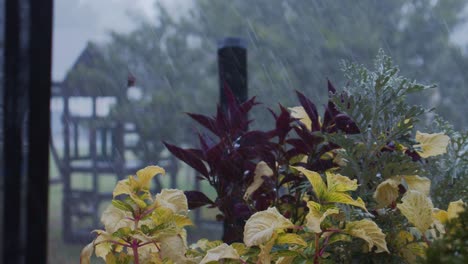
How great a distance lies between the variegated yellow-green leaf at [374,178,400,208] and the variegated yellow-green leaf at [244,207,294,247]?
14cm

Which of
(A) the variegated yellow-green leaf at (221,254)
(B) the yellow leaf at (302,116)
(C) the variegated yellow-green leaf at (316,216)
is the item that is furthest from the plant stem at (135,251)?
(B) the yellow leaf at (302,116)

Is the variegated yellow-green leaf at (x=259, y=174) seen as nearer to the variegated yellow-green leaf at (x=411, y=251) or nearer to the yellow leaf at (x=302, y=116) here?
the yellow leaf at (x=302, y=116)

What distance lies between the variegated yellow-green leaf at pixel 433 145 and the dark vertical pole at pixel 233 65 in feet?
1.57

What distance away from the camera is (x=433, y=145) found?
736mm

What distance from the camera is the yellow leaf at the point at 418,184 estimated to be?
688 millimetres

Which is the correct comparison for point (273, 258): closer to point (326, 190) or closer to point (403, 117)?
→ point (326, 190)

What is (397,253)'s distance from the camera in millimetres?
662

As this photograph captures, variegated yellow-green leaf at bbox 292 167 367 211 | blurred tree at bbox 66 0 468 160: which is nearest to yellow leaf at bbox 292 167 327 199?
variegated yellow-green leaf at bbox 292 167 367 211

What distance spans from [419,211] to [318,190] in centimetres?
12

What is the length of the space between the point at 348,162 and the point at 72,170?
1.84 m

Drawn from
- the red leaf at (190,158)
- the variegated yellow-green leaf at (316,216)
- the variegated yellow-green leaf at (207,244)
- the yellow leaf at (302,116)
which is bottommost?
Result: the variegated yellow-green leaf at (207,244)

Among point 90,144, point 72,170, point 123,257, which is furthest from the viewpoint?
point 90,144

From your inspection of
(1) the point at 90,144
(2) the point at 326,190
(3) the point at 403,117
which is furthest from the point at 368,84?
(1) the point at 90,144

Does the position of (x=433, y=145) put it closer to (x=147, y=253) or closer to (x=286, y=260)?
(x=286, y=260)
